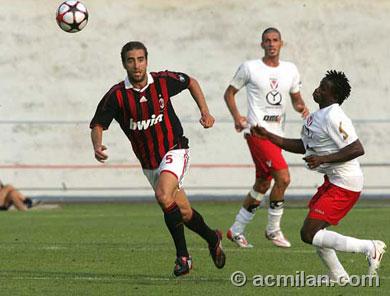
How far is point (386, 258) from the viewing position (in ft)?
39.8

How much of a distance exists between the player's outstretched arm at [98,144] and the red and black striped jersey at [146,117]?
69 mm

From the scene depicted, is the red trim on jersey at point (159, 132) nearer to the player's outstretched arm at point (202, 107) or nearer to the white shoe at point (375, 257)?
the player's outstretched arm at point (202, 107)

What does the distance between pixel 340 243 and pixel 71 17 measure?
5.31 meters

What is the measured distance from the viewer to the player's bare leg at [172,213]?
10.5 m

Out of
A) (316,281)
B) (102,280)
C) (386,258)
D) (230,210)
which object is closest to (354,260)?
(386,258)

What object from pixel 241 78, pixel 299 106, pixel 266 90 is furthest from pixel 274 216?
pixel 241 78

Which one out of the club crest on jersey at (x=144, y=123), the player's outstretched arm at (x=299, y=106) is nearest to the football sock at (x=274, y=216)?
the player's outstretched arm at (x=299, y=106)

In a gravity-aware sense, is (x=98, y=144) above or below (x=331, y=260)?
above

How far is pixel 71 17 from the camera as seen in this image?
45.2 feet

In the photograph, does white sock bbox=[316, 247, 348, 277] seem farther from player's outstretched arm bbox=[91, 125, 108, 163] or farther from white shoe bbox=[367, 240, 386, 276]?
player's outstretched arm bbox=[91, 125, 108, 163]

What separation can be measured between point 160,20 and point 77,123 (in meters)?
2.70

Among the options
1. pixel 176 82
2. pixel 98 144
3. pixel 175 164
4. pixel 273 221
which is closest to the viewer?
pixel 98 144

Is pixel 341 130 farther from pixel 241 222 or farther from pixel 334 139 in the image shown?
pixel 241 222

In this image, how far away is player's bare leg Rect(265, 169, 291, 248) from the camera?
13750mm
